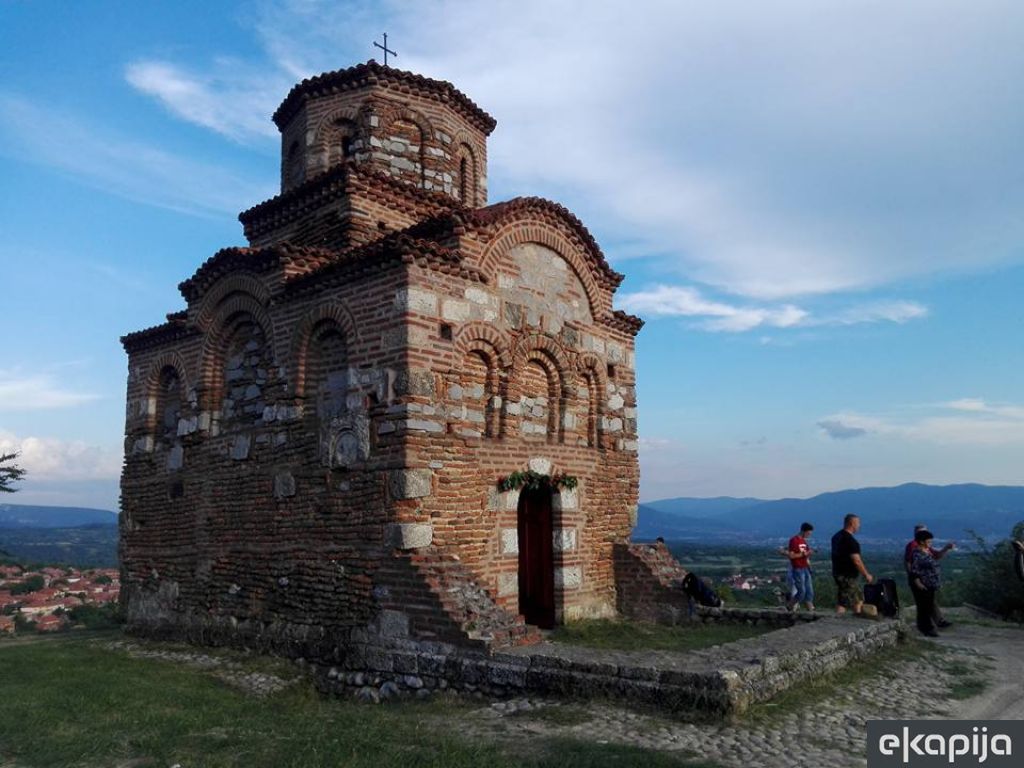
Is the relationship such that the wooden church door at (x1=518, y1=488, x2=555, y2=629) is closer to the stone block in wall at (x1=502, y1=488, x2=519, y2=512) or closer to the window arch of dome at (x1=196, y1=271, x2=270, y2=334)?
the stone block in wall at (x1=502, y1=488, x2=519, y2=512)

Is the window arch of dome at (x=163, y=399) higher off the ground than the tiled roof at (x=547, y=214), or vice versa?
the tiled roof at (x=547, y=214)

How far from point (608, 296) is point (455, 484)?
5.20 metres

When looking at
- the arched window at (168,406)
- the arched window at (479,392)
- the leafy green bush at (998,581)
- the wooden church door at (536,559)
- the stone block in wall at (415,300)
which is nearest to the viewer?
the stone block in wall at (415,300)

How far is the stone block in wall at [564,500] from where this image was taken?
39.5 feet

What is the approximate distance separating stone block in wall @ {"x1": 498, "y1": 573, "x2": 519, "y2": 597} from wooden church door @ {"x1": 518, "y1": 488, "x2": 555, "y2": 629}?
90 centimetres

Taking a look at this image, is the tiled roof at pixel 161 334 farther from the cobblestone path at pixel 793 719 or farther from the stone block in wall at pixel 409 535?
the cobblestone path at pixel 793 719

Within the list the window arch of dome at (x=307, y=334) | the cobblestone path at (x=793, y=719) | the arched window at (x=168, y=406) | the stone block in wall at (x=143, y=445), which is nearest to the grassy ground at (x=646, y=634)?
the cobblestone path at (x=793, y=719)

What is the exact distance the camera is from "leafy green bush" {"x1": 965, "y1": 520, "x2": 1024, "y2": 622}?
14.7m

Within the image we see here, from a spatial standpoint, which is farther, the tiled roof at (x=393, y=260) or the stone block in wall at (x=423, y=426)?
the tiled roof at (x=393, y=260)

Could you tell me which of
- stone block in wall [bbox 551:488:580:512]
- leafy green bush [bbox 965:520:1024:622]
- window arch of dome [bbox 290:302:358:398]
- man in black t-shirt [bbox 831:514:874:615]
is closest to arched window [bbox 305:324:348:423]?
window arch of dome [bbox 290:302:358:398]

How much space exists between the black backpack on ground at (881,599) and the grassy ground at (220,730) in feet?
22.1

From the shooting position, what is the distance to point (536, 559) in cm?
1203

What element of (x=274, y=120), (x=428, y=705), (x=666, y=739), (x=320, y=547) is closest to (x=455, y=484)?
(x=320, y=547)

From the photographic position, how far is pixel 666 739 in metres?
6.46
